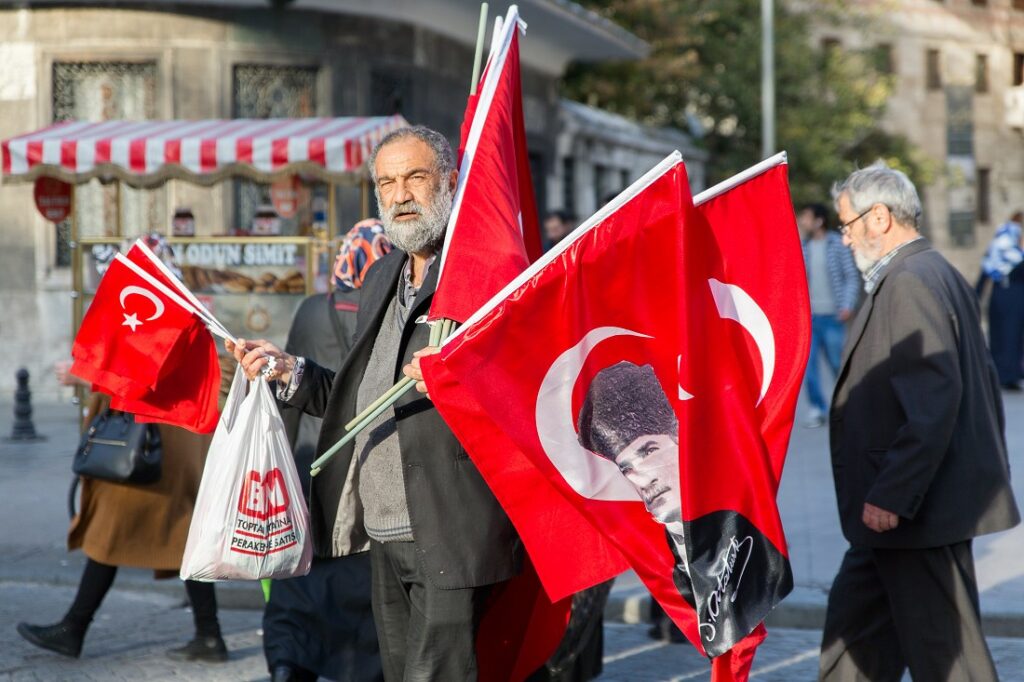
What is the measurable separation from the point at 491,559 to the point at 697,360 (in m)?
0.77

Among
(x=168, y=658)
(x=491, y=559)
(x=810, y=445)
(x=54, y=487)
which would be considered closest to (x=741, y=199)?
(x=491, y=559)

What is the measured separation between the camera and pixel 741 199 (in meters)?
4.01

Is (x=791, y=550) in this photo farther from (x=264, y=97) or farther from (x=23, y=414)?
(x=264, y=97)

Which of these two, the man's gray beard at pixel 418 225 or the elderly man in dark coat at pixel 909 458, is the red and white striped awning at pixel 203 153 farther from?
the man's gray beard at pixel 418 225

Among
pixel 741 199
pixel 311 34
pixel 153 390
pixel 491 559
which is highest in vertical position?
pixel 311 34

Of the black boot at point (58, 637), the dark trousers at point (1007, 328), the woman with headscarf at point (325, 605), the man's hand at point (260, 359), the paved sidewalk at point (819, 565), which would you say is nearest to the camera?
the man's hand at point (260, 359)

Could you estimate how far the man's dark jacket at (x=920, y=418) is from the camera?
14.1ft

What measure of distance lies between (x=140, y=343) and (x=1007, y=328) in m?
13.3

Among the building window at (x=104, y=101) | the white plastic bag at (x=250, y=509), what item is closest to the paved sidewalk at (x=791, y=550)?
the white plastic bag at (x=250, y=509)

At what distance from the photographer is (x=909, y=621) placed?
437cm

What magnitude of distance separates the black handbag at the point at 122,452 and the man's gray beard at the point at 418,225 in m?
2.37

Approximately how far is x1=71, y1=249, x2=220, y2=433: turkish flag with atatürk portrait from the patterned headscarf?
2.59 ft

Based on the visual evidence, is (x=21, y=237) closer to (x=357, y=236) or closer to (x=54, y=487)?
(x=54, y=487)
